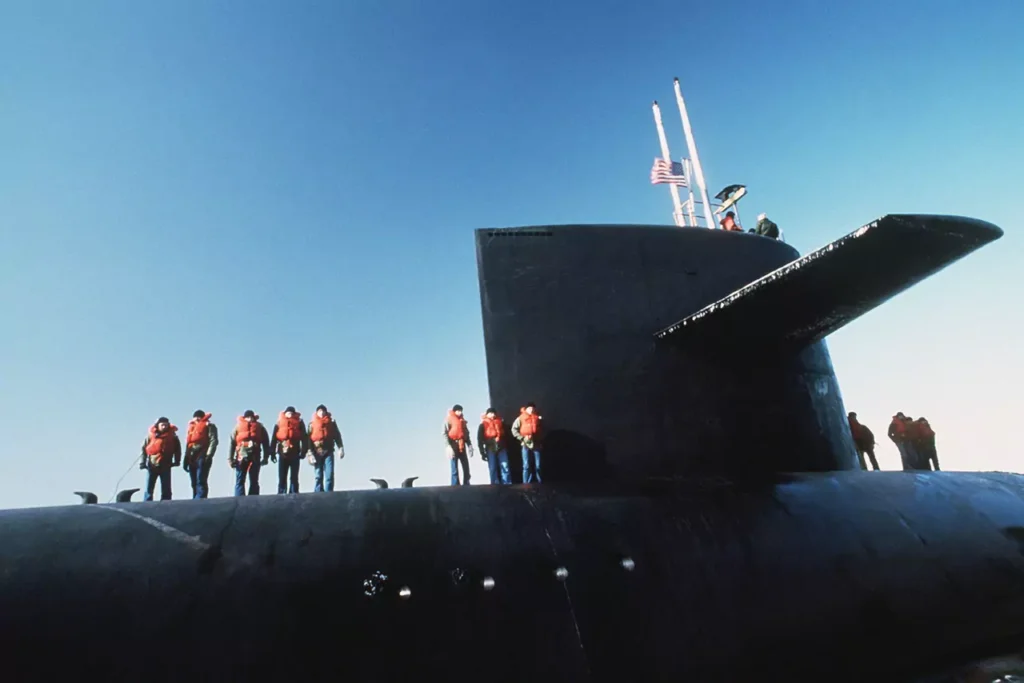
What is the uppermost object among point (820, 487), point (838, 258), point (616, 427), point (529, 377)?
point (838, 258)

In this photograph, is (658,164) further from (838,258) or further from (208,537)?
(208,537)

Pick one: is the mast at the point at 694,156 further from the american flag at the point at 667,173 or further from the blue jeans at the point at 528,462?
the blue jeans at the point at 528,462

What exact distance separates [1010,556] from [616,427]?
9.58 feet

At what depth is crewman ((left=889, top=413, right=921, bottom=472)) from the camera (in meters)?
14.4

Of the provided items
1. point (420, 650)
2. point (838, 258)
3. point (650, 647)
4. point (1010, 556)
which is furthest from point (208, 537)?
point (1010, 556)

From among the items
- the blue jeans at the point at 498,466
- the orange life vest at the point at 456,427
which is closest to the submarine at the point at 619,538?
the blue jeans at the point at 498,466

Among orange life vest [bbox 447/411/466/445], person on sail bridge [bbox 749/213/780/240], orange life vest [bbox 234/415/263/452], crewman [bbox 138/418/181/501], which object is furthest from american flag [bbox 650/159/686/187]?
crewman [bbox 138/418/181/501]

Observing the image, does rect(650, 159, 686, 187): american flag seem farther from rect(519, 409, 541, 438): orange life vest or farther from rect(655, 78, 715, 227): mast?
rect(519, 409, 541, 438): orange life vest

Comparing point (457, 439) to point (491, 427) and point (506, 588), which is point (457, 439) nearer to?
point (491, 427)

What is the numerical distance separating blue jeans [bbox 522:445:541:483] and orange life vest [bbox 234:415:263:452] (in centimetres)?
424

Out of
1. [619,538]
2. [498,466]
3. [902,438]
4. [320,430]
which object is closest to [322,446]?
[320,430]

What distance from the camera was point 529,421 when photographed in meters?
4.82

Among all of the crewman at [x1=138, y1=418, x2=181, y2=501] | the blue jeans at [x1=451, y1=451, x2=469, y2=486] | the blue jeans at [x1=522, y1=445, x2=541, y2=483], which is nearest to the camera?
the blue jeans at [x1=522, y1=445, x2=541, y2=483]

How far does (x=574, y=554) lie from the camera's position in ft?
11.2
